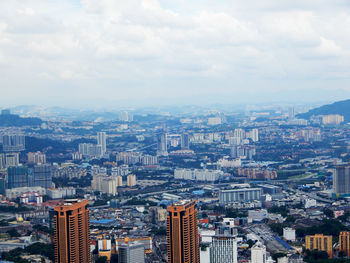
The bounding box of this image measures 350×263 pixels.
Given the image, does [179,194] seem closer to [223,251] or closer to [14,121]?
[223,251]

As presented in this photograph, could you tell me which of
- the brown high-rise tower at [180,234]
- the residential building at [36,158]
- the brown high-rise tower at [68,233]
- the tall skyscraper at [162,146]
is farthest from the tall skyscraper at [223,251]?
the tall skyscraper at [162,146]

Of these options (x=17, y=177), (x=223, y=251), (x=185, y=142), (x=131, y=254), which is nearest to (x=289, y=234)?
(x=223, y=251)


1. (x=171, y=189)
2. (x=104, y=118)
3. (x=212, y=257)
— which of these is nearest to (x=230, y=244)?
(x=212, y=257)

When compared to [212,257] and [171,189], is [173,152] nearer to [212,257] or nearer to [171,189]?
[171,189]

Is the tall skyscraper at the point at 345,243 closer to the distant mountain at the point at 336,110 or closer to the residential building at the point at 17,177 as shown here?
the residential building at the point at 17,177

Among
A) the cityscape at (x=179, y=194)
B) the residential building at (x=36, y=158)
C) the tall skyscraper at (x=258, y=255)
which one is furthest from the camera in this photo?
the residential building at (x=36, y=158)

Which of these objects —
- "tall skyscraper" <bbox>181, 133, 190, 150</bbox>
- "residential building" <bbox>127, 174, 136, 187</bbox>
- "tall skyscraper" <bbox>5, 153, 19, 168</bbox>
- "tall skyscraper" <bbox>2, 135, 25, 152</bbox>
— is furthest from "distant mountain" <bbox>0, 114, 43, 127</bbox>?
"residential building" <bbox>127, 174, 136, 187</bbox>

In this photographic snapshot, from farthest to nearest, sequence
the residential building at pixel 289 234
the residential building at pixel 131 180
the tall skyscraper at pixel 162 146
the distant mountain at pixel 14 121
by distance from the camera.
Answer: the distant mountain at pixel 14 121 < the tall skyscraper at pixel 162 146 < the residential building at pixel 131 180 < the residential building at pixel 289 234
